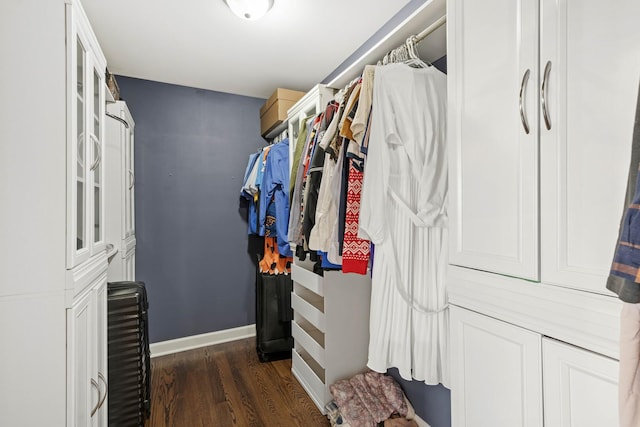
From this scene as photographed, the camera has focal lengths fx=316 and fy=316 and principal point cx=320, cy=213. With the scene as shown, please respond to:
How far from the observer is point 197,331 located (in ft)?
9.61

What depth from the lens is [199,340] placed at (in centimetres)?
291

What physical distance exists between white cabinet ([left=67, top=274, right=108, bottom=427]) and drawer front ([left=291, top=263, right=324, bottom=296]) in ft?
3.56

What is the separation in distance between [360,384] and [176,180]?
227 cm

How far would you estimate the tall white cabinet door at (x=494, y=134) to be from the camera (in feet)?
2.57

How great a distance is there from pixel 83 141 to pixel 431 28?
4.59ft

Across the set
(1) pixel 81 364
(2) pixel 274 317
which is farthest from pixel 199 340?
(1) pixel 81 364

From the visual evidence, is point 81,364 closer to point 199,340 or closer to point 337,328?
point 337,328

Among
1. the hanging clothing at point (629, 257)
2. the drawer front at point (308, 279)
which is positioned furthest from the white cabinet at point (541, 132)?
the drawer front at point (308, 279)

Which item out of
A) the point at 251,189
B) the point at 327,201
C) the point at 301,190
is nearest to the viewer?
the point at 327,201

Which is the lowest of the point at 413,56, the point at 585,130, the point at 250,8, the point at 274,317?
the point at 274,317

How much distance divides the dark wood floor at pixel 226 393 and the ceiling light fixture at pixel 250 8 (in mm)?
2312

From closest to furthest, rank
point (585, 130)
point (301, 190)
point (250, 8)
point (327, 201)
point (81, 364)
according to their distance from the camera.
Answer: point (585, 130), point (81, 364), point (327, 201), point (250, 8), point (301, 190)

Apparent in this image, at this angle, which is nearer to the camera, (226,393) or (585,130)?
(585,130)

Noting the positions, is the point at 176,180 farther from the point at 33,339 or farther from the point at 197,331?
the point at 33,339
